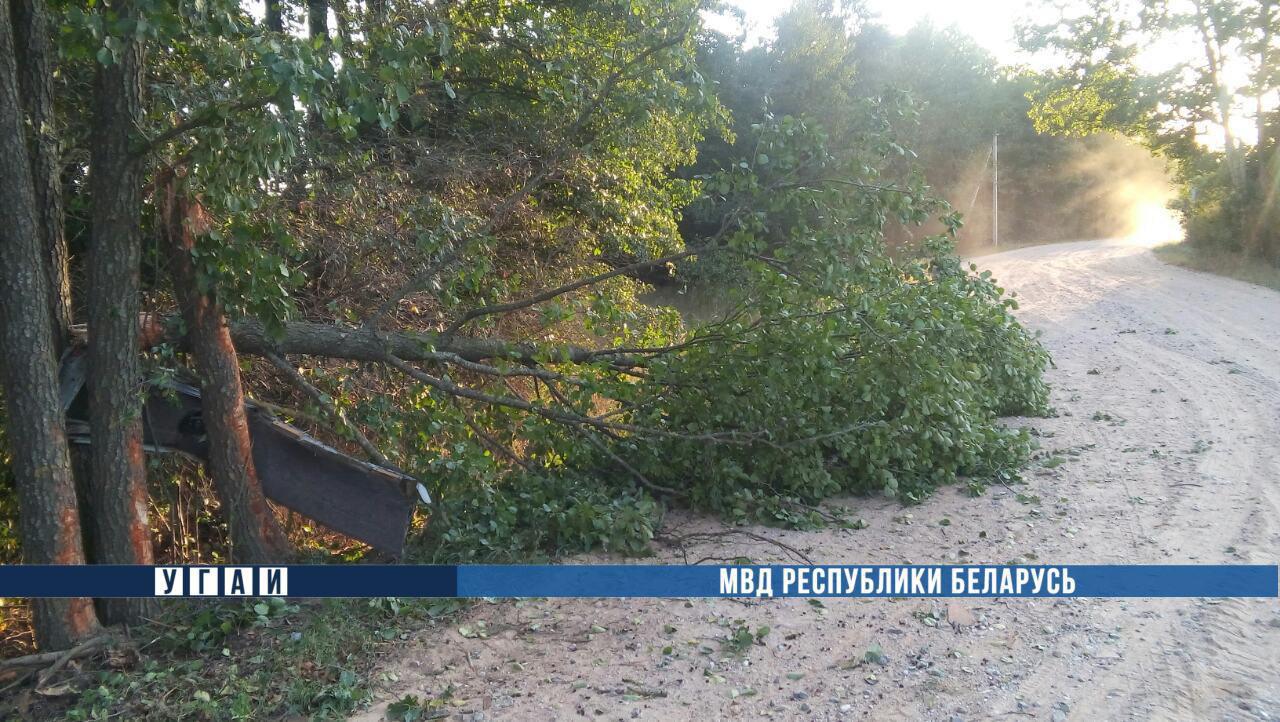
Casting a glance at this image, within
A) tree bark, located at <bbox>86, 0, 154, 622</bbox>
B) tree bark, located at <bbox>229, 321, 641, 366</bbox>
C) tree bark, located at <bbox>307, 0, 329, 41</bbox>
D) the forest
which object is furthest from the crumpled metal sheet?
tree bark, located at <bbox>307, 0, 329, 41</bbox>

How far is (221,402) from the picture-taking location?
16.9 ft

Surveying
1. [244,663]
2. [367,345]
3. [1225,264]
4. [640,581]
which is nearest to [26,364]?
[244,663]

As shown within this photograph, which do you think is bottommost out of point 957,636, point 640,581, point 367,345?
point 957,636

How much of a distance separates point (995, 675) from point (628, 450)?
10.6ft

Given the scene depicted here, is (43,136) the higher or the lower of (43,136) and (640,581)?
the higher

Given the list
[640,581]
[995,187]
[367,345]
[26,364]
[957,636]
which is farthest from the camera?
[995,187]

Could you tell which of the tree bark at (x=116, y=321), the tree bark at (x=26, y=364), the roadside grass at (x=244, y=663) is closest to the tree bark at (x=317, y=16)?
the tree bark at (x=116, y=321)

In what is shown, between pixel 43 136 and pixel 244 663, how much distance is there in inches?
105

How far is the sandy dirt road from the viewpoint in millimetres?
3904

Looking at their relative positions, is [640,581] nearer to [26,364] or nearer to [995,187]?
[26,364]

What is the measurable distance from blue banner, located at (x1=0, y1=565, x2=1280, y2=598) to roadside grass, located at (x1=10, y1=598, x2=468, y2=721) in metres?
0.33

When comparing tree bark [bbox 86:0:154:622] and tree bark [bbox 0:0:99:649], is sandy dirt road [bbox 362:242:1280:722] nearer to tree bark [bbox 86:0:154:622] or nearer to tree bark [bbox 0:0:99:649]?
tree bark [bbox 86:0:154:622]

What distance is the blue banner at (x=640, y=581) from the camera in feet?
12.8

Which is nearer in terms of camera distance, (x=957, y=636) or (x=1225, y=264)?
(x=957, y=636)
